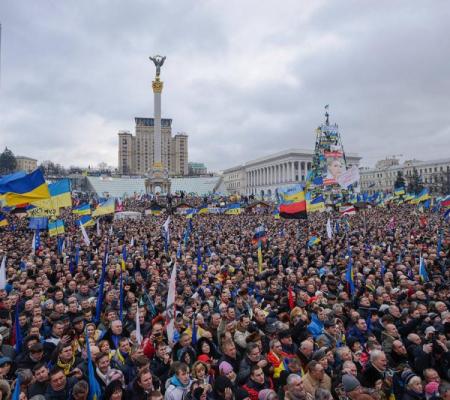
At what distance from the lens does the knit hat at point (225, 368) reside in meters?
4.04

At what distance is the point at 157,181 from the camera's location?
68250 mm

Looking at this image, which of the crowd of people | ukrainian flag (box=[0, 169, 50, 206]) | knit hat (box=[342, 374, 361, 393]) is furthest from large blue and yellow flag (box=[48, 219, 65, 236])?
knit hat (box=[342, 374, 361, 393])

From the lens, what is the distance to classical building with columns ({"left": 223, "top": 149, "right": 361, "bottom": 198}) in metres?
86.9

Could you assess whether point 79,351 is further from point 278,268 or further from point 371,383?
point 278,268

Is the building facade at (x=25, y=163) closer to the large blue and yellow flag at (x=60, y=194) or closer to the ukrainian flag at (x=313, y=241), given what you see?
the large blue and yellow flag at (x=60, y=194)

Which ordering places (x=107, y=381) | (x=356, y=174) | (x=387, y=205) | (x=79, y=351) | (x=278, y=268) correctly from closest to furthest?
1. (x=107, y=381)
2. (x=79, y=351)
3. (x=278, y=268)
4. (x=356, y=174)
5. (x=387, y=205)

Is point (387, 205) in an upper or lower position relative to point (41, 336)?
upper

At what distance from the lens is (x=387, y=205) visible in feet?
125

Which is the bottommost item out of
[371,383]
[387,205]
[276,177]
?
[371,383]

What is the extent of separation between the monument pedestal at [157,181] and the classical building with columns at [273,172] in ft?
75.9

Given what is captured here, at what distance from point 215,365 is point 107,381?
124 cm

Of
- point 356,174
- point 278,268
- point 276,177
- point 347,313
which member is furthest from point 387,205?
point 276,177

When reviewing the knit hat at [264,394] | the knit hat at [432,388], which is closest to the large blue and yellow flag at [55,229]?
the knit hat at [264,394]

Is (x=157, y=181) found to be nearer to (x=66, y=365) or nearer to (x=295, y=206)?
(x=295, y=206)
